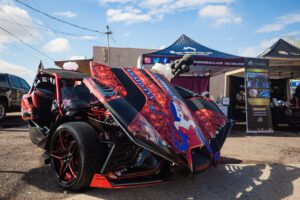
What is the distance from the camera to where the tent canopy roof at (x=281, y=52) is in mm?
10984

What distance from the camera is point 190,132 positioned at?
10.7ft

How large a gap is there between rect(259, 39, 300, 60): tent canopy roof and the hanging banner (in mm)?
1760

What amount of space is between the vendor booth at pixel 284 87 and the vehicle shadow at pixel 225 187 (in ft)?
19.6

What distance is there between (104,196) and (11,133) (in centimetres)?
545

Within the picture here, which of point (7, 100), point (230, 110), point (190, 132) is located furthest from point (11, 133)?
point (230, 110)

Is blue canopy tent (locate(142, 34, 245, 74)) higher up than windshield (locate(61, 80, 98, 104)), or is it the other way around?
blue canopy tent (locate(142, 34, 245, 74))

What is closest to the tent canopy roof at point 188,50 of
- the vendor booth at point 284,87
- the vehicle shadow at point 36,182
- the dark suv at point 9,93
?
the vendor booth at point 284,87

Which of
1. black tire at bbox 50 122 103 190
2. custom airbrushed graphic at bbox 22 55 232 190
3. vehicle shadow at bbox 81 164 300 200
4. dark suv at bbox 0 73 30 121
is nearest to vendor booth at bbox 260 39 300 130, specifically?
vehicle shadow at bbox 81 164 300 200

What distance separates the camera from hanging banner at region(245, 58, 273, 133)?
9.23 meters

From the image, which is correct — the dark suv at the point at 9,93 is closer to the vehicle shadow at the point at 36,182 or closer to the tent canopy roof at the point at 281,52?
the vehicle shadow at the point at 36,182

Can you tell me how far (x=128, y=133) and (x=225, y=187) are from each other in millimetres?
1689

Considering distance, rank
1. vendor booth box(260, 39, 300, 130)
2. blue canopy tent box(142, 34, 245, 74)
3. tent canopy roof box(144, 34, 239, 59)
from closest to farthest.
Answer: blue canopy tent box(142, 34, 245, 74) → tent canopy roof box(144, 34, 239, 59) → vendor booth box(260, 39, 300, 130)

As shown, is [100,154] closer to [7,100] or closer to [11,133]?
[11,133]

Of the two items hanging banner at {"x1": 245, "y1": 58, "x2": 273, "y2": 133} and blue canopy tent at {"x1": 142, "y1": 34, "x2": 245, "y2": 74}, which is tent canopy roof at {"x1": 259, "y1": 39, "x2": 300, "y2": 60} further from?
blue canopy tent at {"x1": 142, "y1": 34, "x2": 245, "y2": 74}
